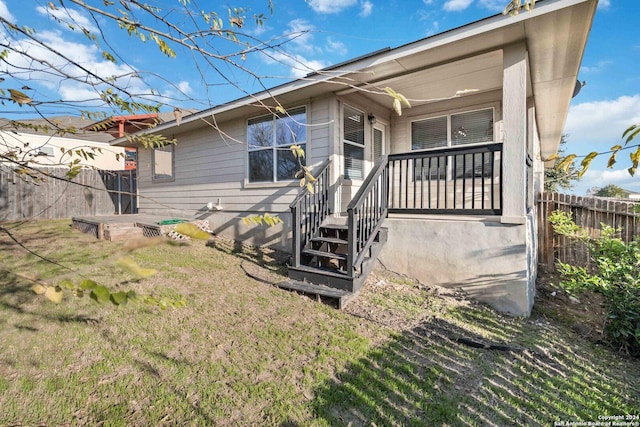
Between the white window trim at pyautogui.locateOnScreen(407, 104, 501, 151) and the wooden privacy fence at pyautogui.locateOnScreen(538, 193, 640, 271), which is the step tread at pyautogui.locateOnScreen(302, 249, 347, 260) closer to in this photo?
the white window trim at pyautogui.locateOnScreen(407, 104, 501, 151)

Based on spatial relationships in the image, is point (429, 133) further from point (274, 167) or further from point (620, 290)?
point (620, 290)

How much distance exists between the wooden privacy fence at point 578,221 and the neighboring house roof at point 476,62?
82.2 inches

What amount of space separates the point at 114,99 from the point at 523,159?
458cm

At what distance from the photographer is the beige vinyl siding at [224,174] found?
20.2ft

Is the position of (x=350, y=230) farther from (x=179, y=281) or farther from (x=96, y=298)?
(x=96, y=298)

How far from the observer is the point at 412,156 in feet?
16.5

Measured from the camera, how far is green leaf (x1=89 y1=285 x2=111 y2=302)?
3.24 ft

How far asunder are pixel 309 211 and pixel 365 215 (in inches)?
41.0

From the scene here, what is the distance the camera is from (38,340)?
9.93ft

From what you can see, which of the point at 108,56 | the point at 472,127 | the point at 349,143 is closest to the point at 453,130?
the point at 472,127

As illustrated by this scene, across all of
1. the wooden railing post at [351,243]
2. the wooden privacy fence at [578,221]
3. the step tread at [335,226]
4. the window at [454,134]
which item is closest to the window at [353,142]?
the window at [454,134]

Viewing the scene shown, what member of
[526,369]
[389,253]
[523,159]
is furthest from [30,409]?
[523,159]

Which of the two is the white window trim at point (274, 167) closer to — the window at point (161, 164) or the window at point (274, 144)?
the window at point (274, 144)

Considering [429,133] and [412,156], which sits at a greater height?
[429,133]
